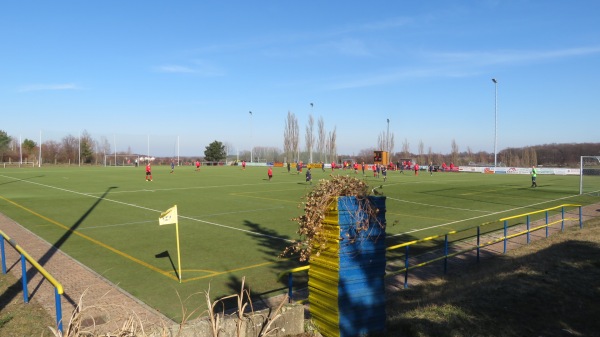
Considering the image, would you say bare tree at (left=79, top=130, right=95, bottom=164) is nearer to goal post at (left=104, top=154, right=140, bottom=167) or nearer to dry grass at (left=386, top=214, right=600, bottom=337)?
goal post at (left=104, top=154, right=140, bottom=167)

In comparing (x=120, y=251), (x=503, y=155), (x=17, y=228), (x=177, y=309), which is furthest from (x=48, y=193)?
(x=503, y=155)

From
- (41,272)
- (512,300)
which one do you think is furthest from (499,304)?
(41,272)

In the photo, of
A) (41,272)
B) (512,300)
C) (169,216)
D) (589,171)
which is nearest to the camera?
(41,272)

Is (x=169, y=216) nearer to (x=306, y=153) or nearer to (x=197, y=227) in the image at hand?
(x=197, y=227)

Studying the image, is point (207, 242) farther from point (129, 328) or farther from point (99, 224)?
point (129, 328)

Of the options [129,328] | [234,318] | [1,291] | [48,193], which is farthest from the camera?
[48,193]

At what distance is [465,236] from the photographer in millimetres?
14734

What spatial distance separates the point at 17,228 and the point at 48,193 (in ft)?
47.6

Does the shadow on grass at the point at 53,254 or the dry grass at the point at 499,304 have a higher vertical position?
the dry grass at the point at 499,304

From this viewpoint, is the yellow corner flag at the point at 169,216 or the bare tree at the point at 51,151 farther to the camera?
the bare tree at the point at 51,151

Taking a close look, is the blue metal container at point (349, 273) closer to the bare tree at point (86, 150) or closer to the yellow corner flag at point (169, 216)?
the yellow corner flag at point (169, 216)

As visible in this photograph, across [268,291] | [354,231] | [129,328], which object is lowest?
[268,291]

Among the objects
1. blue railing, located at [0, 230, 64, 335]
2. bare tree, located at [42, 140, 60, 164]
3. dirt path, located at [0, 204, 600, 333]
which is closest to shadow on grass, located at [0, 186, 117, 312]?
dirt path, located at [0, 204, 600, 333]

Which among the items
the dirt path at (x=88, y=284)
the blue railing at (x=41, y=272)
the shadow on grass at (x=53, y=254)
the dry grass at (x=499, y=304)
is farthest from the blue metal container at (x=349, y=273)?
the shadow on grass at (x=53, y=254)
